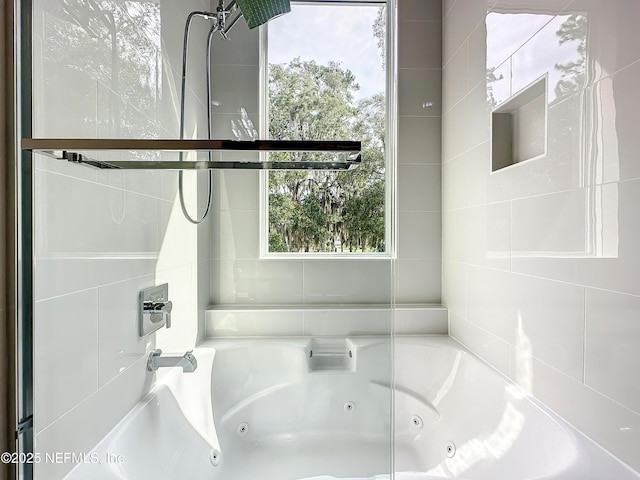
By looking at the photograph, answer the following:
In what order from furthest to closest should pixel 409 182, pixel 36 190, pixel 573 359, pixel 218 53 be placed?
pixel 409 182, pixel 218 53, pixel 573 359, pixel 36 190

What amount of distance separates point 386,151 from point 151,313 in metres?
1.03

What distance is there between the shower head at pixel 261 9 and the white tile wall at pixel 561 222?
2.93 ft

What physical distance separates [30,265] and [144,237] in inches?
12.2

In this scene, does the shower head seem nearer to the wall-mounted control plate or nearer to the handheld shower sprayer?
the handheld shower sprayer

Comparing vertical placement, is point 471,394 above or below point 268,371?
below

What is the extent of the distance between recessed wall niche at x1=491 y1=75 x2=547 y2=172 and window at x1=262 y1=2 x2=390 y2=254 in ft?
1.76

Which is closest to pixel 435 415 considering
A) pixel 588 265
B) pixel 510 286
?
pixel 510 286

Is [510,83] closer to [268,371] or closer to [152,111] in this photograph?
[152,111]

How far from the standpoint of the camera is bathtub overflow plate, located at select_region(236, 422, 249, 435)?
1.17 meters

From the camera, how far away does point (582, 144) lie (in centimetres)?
103

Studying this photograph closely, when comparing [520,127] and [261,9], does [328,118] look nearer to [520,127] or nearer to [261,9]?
[261,9]

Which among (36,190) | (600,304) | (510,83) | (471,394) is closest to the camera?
(36,190)

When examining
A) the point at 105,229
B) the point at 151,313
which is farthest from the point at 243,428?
the point at 105,229

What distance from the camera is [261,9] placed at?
1.19m
